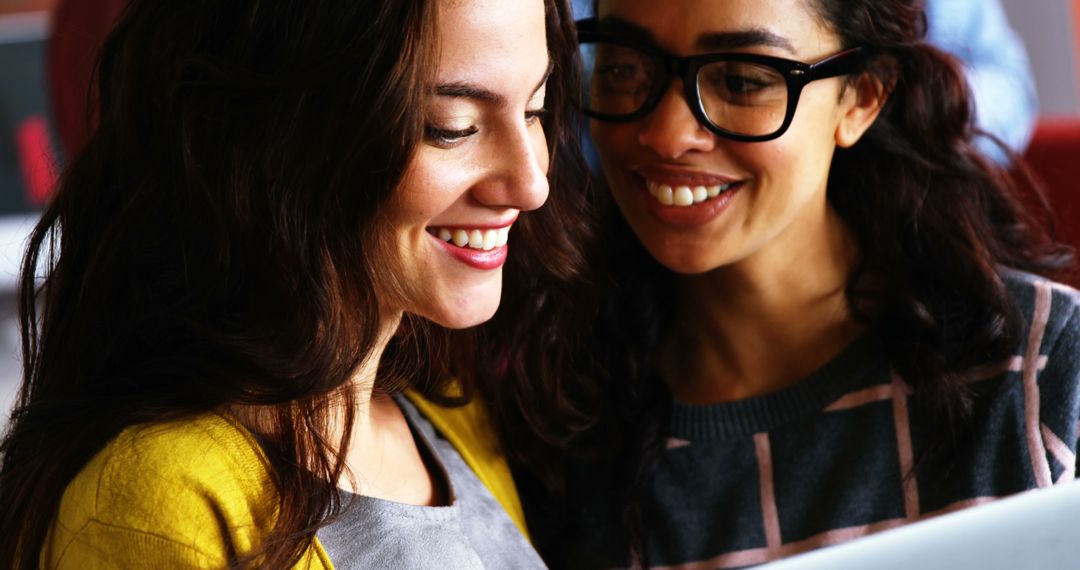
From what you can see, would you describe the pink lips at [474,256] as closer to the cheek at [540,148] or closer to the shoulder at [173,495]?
the cheek at [540,148]

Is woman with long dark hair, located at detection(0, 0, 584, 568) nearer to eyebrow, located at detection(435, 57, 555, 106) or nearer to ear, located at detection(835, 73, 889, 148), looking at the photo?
eyebrow, located at detection(435, 57, 555, 106)

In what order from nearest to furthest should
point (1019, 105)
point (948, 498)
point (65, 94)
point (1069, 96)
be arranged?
1. point (948, 498)
2. point (1019, 105)
3. point (65, 94)
4. point (1069, 96)

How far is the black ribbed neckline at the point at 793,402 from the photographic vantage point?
4.72ft

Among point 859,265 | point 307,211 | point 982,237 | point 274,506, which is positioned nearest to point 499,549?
point 274,506

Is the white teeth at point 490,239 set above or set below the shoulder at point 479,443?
above

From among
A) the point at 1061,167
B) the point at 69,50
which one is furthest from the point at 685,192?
the point at 69,50

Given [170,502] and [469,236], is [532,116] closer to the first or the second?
[469,236]

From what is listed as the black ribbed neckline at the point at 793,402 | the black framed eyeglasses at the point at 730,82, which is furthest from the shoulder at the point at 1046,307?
the black framed eyeglasses at the point at 730,82

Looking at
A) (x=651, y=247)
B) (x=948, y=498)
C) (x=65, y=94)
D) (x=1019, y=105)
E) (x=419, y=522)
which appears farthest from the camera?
(x=65, y=94)

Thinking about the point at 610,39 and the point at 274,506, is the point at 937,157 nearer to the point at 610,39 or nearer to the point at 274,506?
the point at 610,39

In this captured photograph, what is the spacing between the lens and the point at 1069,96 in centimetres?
390

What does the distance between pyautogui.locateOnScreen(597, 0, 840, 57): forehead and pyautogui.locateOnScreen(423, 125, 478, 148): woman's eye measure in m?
0.34

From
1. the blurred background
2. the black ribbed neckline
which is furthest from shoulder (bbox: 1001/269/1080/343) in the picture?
the blurred background

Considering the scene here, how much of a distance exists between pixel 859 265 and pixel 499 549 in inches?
22.3
